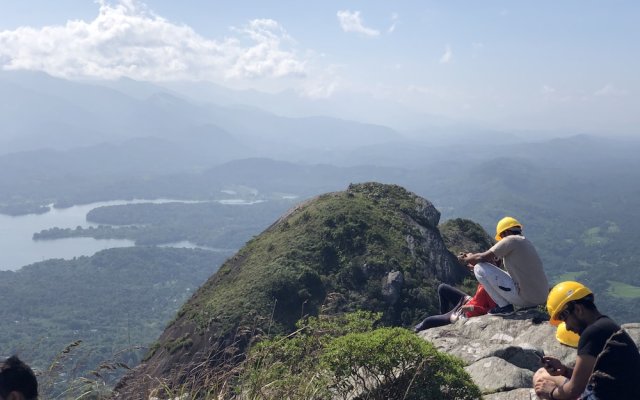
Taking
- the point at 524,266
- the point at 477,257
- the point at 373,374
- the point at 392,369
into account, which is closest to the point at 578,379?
the point at 392,369

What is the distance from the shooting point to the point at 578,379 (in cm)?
518

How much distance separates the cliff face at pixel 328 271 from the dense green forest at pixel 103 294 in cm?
3862

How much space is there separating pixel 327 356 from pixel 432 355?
43.7 inches

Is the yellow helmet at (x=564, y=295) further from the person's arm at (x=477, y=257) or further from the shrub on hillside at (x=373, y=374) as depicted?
the person's arm at (x=477, y=257)

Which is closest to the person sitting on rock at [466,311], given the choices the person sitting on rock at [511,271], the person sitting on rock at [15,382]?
the person sitting on rock at [511,271]

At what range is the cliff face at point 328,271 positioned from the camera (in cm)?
2392

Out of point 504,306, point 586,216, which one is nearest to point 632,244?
point 586,216

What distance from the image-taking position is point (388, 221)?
107 ft

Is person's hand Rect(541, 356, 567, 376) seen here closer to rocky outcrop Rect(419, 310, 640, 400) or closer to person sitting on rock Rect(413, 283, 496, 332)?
rocky outcrop Rect(419, 310, 640, 400)

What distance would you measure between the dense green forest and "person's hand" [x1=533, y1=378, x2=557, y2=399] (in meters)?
61.9

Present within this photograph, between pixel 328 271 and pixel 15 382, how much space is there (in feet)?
79.5

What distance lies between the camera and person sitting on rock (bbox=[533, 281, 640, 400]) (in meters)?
4.87

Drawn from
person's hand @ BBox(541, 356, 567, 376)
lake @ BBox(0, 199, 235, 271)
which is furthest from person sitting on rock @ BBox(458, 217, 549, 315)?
lake @ BBox(0, 199, 235, 271)

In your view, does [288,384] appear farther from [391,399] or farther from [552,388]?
[552,388]
